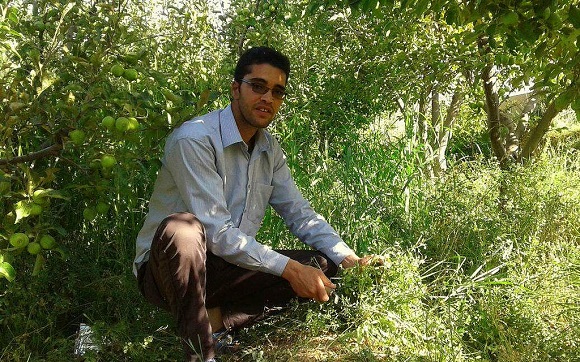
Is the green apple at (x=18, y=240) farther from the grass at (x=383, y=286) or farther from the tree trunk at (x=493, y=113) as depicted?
the tree trunk at (x=493, y=113)

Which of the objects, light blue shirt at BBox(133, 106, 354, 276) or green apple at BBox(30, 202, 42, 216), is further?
light blue shirt at BBox(133, 106, 354, 276)

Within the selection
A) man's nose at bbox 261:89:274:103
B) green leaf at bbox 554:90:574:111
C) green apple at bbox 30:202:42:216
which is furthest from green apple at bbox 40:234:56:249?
green leaf at bbox 554:90:574:111

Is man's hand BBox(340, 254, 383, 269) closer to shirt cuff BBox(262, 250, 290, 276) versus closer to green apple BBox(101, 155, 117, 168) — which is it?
shirt cuff BBox(262, 250, 290, 276)

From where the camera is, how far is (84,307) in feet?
12.6

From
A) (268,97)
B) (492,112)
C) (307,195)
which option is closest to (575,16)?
(268,97)

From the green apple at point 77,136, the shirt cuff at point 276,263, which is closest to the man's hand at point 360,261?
the shirt cuff at point 276,263

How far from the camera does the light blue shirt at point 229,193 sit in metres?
3.11

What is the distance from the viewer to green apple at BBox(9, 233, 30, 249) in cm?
300

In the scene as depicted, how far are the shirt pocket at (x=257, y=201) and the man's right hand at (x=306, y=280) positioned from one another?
52cm

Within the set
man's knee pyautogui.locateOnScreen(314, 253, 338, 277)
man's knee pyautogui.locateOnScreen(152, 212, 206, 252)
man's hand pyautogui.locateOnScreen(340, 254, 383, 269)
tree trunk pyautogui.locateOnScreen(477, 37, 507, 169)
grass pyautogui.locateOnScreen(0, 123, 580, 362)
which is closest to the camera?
man's knee pyautogui.locateOnScreen(152, 212, 206, 252)

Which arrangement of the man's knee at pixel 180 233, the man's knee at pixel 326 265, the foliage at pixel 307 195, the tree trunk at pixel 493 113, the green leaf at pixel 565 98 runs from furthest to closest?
the tree trunk at pixel 493 113 < the man's knee at pixel 326 265 < the foliage at pixel 307 195 < the man's knee at pixel 180 233 < the green leaf at pixel 565 98

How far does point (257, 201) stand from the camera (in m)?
3.60

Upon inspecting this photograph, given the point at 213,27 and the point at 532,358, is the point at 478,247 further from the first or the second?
the point at 213,27

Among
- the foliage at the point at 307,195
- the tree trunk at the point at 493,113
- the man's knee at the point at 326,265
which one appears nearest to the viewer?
the foliage at the point at 307,195
